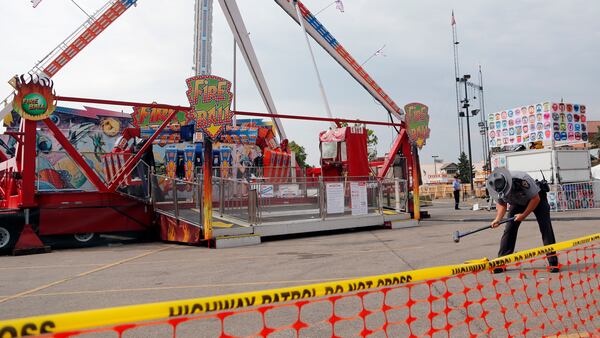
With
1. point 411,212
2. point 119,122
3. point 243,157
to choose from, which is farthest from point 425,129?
point 119,122

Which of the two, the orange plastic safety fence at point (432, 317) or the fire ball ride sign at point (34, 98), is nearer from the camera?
the orange plastic safety fence at point (432, 317)

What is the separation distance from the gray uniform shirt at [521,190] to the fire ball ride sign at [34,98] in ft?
35.6

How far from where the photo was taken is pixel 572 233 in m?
10.8

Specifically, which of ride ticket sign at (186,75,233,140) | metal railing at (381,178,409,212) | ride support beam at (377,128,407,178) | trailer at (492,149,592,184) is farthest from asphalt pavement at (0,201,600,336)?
trailer at (492,149,592,184)

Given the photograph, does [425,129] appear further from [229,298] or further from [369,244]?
[229,298]

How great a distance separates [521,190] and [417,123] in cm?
1110

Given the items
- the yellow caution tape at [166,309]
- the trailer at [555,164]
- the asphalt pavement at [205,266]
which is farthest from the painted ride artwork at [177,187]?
the yellow caution tape at [166,309]

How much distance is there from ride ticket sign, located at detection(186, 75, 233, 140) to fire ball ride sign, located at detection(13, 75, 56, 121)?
364cm

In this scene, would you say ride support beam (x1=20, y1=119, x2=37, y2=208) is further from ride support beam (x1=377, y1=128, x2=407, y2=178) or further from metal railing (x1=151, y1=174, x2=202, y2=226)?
ride support beam (x1=377, y1=128, x2=407, y2=178)

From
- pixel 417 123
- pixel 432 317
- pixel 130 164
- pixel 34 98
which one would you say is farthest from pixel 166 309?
pixel 417 123

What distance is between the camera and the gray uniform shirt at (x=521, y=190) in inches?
250

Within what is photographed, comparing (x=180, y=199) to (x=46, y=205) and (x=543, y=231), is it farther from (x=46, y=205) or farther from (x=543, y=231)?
(x=543, y=231)

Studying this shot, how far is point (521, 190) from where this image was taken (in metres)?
6.41

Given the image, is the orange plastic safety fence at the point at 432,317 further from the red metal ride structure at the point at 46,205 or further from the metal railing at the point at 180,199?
the red metal ride structure at the point at 46,205
